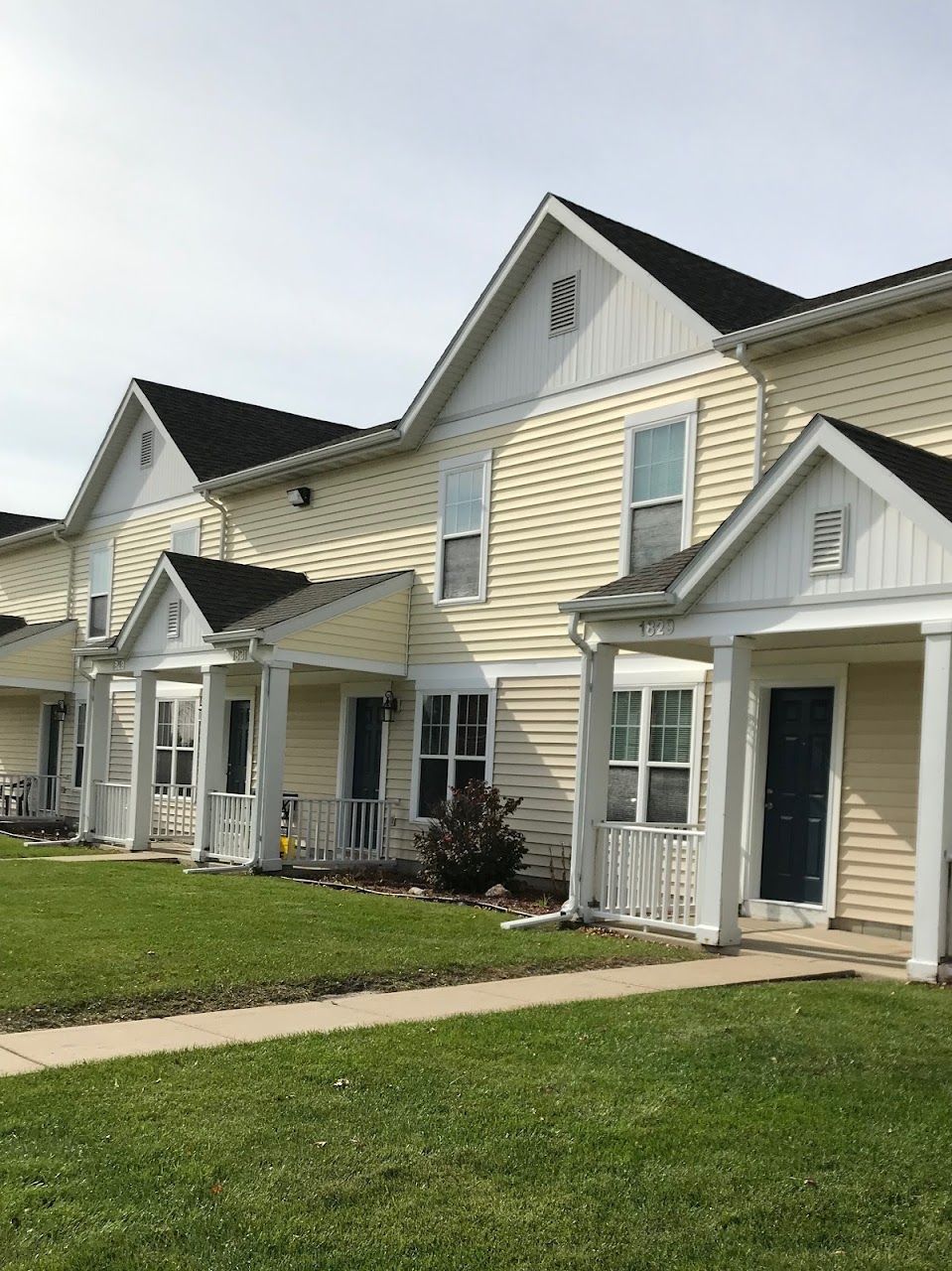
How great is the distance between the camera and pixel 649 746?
15031 millimetres

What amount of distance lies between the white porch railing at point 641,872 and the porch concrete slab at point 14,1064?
6.49 metres

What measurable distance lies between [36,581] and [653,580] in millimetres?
20999

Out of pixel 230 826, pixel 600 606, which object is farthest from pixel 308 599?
pixel 600 606

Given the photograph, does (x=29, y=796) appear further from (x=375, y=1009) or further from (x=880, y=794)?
(x=375, y=1009)

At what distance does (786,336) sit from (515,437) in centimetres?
457

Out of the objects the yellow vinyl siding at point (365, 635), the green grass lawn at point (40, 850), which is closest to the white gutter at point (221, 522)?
the green grass lawn at point (40, 850)

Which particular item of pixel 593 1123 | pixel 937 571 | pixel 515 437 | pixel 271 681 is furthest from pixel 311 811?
pixel 593 1123

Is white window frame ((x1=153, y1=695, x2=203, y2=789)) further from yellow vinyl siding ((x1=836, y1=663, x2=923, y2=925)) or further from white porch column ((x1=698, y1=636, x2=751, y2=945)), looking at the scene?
white porch column ((x1=698, y1=636, x2=751, y2=945))

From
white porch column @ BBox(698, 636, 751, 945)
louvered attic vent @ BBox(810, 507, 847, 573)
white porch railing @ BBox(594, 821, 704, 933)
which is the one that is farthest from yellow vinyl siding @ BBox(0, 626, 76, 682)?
louvered attic vent @ BBox(810, 507, 847, 573)

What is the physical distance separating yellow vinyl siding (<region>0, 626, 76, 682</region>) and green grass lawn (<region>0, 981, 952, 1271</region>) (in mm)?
20907

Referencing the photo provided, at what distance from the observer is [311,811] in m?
19.7

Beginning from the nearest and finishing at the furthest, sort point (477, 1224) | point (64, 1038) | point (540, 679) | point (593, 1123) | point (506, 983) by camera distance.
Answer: point (477, 1224)
point (593, 1123)
point (64, 1038)
point (506, 983)
point (540, 679)

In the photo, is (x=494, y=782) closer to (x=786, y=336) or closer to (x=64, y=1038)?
(x=786, y=336)

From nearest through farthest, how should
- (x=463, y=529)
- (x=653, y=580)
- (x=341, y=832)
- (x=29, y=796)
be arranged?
(x=653, y=580) < (x=463, y=529) < (x=341, y=832) < (x=29, y=796)
